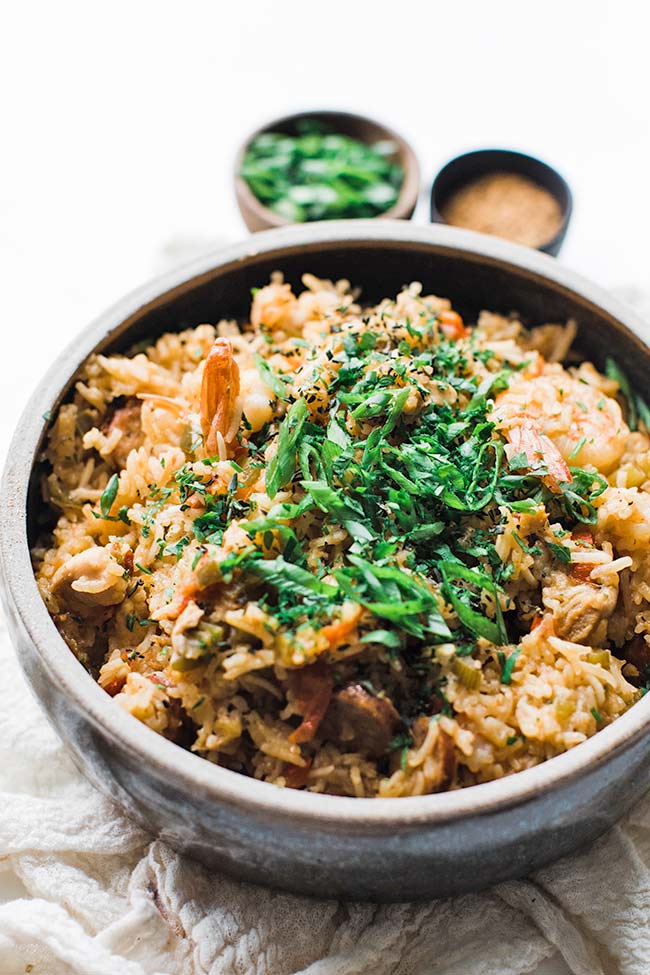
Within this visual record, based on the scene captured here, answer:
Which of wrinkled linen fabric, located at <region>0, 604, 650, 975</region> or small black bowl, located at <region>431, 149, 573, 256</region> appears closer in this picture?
wrinkled linen fabric, located at <region>0, 604, 650, 975</region>

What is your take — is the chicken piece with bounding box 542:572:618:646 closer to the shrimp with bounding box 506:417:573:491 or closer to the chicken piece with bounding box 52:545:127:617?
the shrimp with bounding box 506:417:573:491

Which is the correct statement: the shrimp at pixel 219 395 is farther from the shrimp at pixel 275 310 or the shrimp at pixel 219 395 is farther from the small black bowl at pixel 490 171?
the small black bowl at pixel 490 171

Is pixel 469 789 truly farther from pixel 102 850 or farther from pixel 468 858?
pixel 102 850

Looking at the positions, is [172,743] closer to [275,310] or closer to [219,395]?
[219,395]

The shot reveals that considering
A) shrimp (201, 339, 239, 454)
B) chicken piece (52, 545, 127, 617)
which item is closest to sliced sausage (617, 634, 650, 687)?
shrimp (201, 339, 239, 454)

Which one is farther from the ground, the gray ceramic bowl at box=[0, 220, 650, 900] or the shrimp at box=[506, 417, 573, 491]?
the shrimp at box=[506, 417, 573, 491]

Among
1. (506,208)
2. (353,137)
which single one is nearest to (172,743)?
(506,208)

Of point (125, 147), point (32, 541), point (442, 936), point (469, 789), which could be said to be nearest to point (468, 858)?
point (469, 789)
